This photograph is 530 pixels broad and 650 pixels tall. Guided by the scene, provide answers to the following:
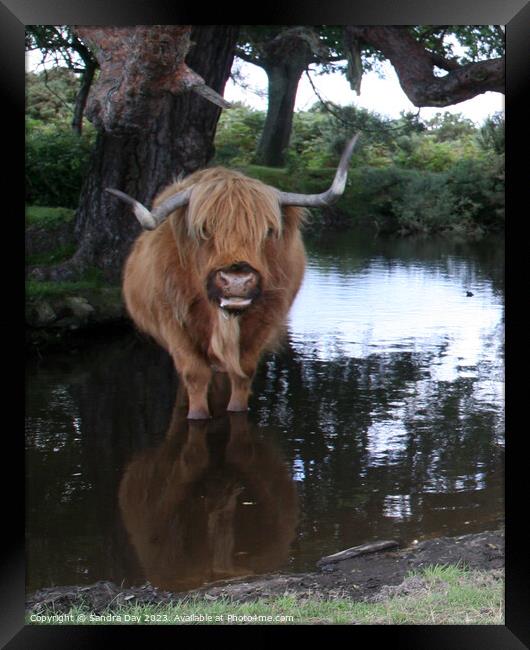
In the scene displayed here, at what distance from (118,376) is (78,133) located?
1686 millimetres

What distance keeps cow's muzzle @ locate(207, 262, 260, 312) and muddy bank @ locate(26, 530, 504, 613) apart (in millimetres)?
1677

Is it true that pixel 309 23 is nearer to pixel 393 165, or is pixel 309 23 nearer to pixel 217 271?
pixel 217 271

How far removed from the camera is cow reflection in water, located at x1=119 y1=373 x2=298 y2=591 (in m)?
4.87

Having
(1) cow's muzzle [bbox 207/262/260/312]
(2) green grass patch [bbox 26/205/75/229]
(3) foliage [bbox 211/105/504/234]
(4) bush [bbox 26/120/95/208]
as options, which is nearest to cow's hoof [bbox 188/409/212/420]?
(1) cow's muzzle [bbox 207/262/260/312]

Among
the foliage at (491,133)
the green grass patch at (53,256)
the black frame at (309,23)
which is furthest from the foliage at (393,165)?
the black frame at (309,23)

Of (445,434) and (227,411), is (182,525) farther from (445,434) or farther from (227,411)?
(445,434)

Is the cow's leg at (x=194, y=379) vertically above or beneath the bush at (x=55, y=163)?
beneath

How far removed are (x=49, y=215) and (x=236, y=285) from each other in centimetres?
176

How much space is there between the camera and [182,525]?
17.3ft

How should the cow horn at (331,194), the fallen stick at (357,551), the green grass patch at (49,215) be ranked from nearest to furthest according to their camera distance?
the fallen stick at (357,551) → the cow horn at (331,194) → the green grass patch at (49,215)

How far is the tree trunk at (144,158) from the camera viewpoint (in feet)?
20.5

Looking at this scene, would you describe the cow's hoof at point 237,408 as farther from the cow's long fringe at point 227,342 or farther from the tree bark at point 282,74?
the tree bark at point 282,74

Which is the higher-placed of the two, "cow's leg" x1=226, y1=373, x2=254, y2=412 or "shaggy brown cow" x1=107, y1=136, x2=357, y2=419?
"shaggy brown cow" x1=107, y1=136, x2=357, y2=419

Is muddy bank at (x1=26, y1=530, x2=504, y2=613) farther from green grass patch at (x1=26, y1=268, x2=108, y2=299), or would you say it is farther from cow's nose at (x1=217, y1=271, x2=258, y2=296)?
green grass patch at (x1=26, y1=268, x2=108, y2=299)
